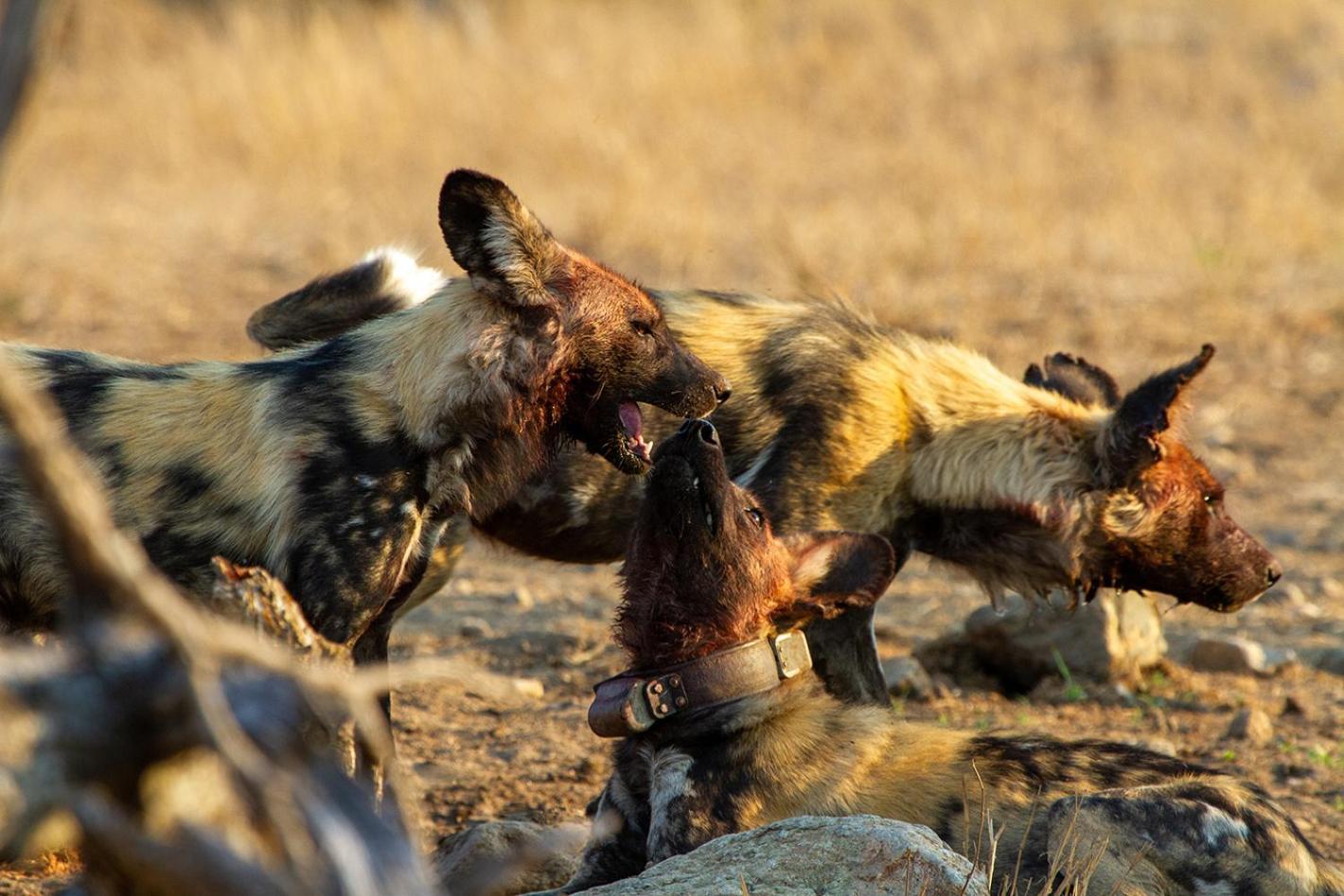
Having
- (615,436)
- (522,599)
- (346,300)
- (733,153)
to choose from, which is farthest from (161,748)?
(733,153)

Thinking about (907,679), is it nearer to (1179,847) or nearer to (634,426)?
(634,426)

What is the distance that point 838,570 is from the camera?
379 centimetres

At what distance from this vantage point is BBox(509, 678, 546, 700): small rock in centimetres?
510

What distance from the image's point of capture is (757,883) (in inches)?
116

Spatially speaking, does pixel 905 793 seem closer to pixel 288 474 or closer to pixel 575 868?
pixel 575 868

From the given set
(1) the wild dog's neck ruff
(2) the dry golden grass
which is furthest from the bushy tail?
(2) the dry golden grass

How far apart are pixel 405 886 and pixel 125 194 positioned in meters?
11.3

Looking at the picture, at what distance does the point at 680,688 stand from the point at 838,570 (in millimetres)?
502

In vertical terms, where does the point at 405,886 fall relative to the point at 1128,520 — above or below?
above

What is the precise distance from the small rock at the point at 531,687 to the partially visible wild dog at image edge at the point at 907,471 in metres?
0.46

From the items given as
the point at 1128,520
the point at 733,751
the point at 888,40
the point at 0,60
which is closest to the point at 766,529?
the point at 733,751

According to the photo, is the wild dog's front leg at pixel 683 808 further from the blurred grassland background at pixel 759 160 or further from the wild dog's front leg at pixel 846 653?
the blurred grassland background at pixel 759 160

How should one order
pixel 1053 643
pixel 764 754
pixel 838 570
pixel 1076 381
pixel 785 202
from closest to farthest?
pixel 764 754, pixel 838 570, pixel 1076 381, pixel 1053 643, pixel 785 202

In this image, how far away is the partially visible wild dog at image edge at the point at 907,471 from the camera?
181 inches
